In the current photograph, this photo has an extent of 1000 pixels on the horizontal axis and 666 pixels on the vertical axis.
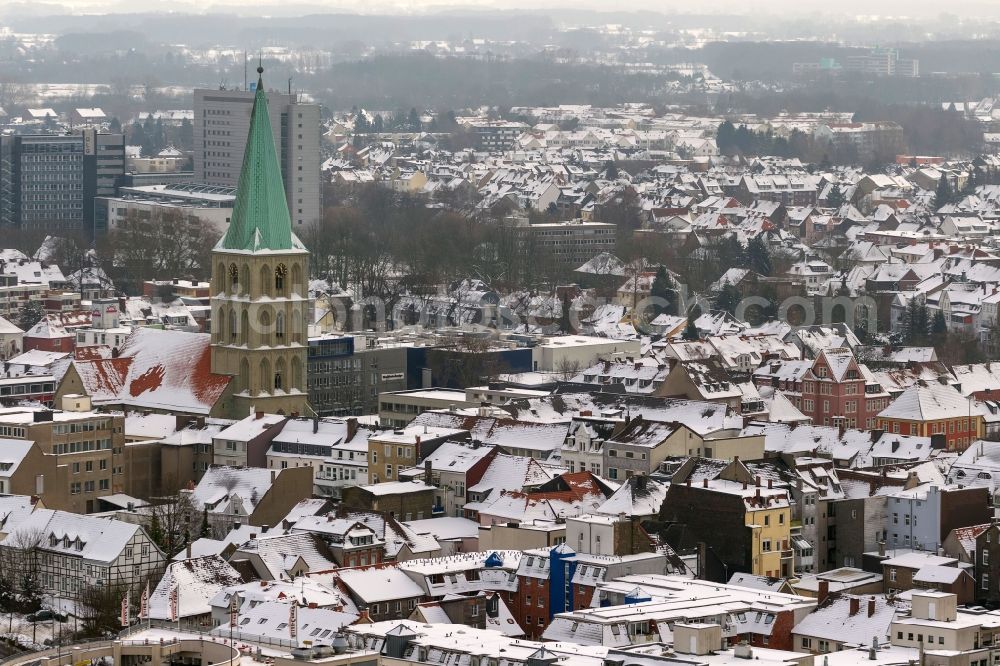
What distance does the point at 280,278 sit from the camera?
70.1m

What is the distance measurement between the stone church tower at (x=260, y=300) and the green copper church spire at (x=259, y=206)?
0.08 feet

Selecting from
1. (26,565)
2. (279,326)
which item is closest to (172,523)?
(26,565)

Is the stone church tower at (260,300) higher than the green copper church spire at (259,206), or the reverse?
the green copper church spire at (259,206)

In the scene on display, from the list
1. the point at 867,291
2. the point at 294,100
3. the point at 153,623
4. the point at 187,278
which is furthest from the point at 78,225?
the point at 153,623

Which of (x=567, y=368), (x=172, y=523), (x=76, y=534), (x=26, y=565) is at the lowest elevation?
(x=567, y=368)

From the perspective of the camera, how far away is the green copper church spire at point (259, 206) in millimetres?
69875

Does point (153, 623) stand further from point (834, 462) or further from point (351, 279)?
point (351, 279)

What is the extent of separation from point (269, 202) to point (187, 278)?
34022 millimetres

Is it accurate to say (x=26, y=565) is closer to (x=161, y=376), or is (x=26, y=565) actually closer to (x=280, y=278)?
(x=161, y=376)

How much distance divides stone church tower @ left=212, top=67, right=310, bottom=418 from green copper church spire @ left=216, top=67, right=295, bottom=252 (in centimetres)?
2

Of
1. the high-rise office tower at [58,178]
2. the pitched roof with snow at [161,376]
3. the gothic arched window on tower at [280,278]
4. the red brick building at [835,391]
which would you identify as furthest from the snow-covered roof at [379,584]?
the high-rise office tower at [58,178]

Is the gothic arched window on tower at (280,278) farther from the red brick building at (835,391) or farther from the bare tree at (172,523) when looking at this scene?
the red brick building at (835,391)

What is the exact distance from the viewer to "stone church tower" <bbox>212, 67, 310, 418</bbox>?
229 feet

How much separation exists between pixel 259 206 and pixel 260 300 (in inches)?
90.2
